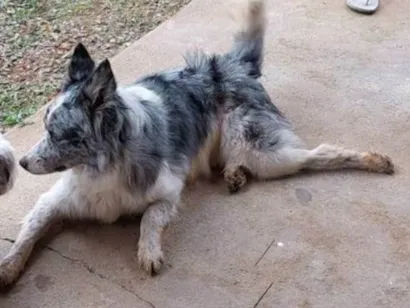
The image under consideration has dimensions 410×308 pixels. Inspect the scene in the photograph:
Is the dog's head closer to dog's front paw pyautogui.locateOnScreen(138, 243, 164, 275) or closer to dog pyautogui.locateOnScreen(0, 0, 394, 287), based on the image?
dog pyautogui.locateOnScreen(0, 0, 394, 287)

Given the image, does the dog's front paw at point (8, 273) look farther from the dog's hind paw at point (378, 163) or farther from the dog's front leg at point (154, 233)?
the dog's hind paw at point (378, 163)

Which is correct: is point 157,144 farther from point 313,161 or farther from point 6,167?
point 313,161

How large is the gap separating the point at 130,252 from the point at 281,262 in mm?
586

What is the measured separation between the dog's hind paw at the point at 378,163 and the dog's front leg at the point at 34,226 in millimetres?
1304

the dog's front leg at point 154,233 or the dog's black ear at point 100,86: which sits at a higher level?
the dog's black ear at point 100,86

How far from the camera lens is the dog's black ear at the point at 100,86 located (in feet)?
7.38

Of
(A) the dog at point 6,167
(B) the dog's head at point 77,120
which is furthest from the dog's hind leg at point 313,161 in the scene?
(A) the dog at point 6,167

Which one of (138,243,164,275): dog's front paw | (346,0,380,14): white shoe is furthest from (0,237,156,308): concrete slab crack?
(346,0,380,14): white shoe

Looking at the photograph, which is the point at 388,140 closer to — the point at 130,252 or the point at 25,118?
the point at 130,252

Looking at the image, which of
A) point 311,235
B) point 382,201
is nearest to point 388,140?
point 382,201

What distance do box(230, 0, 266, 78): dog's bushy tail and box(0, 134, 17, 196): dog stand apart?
3.85 feet

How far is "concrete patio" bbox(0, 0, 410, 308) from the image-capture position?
2.44 meters

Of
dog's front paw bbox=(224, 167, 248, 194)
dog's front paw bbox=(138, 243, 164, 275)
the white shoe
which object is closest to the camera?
dog's front paw bbox=(138, 243, 164, 275)

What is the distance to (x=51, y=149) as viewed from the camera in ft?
7.89
